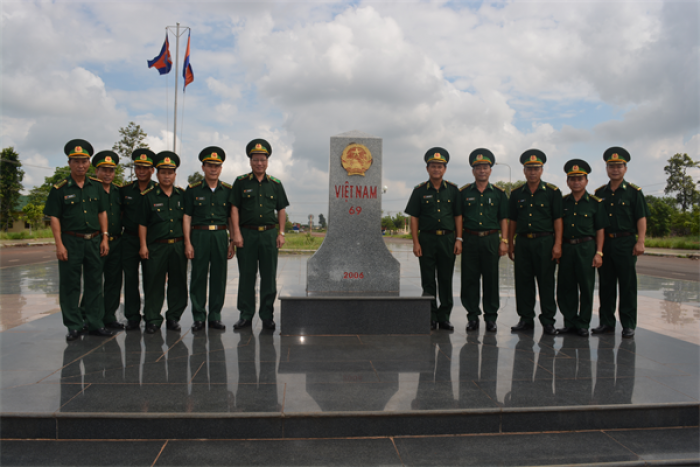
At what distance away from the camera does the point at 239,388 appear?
125 inches

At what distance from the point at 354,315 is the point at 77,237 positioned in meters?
2.94

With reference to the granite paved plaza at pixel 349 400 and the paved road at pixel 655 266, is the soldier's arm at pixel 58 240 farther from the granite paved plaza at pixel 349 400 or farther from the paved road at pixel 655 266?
the paved road at pixel 655 266

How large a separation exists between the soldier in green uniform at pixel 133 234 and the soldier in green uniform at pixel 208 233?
1.67 ft

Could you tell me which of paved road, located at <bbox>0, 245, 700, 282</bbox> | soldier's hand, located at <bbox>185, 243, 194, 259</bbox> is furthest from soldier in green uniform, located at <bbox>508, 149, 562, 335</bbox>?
paved road, located at <bbox>0, 245, 700, 282</bbox>

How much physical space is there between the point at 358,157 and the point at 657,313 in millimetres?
5302

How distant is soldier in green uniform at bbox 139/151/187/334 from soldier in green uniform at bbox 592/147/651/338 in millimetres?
4771

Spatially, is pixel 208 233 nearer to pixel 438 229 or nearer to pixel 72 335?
pixel 72 335

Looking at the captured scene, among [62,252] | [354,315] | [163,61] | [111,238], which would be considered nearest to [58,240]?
[62,252]

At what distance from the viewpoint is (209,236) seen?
5008 mm

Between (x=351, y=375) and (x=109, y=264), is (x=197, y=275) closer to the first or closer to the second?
(x=109, y=264)

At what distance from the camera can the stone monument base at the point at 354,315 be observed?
4734mm

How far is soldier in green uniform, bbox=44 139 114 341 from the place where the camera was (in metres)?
4.49

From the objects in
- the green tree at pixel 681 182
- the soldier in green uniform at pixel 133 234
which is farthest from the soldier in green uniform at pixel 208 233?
the green tree at pixel 681 182

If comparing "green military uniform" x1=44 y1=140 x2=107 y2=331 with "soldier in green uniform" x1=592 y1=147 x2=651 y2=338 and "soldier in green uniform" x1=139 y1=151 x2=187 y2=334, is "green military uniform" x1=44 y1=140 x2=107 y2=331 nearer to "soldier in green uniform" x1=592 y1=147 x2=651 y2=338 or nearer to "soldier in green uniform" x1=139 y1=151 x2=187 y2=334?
"soldier in green uniform" x1=139 y1=151 x2=187 y2=334
